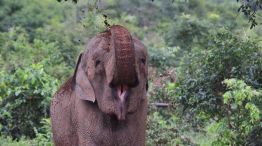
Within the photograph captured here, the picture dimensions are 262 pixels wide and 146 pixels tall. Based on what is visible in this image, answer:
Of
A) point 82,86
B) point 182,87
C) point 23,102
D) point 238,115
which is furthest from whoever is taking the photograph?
point 23,102

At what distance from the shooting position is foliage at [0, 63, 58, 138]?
12.2 meters

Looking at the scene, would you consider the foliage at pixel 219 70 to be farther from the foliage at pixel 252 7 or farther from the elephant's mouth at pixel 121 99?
the elephant's mouth at pixel 121 99

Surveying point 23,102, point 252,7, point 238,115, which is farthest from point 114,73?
point 23,102

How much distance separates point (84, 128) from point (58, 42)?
39.0 feet

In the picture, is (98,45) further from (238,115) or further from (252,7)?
(238,115)

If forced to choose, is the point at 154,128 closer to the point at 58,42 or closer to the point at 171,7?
the point at 58,42

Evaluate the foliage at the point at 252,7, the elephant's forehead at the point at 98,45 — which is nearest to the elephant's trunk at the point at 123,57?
the elephant's forehead at the point at 98,45

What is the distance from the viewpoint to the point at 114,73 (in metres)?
5.96

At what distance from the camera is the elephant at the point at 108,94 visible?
5926mm

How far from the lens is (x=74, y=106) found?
6.95 metres

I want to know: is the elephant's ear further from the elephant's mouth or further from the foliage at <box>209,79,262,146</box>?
the foliage at <box>209,79,262,146</box>

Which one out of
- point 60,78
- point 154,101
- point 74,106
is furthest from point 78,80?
point 60,78

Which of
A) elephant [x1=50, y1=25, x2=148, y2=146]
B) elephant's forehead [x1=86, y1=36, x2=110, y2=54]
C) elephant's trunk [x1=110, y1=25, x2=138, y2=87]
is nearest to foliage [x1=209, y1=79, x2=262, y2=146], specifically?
elephant [x1=50, y1=25, x2=148, y2=146]

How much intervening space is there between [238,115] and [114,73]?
4.09 meters
